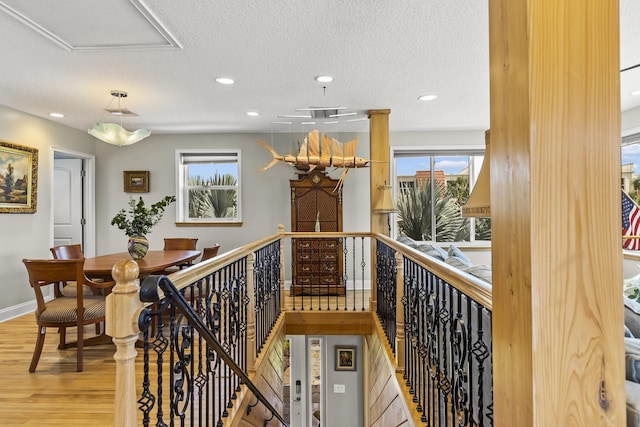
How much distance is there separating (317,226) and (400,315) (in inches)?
106

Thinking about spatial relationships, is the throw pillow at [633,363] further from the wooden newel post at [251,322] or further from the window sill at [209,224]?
the window sill at [209,224]

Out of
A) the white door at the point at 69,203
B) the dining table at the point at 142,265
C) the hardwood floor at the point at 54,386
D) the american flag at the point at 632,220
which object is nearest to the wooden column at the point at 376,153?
the dining table at the point at 142,265

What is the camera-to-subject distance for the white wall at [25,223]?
438 centimetres

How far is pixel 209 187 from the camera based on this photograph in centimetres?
A: 606

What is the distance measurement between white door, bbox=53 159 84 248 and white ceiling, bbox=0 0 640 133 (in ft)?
4.51

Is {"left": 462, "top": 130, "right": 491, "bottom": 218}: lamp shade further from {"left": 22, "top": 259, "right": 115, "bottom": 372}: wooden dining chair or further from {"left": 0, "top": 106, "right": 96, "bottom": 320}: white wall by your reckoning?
{"left": 0, "top": 106, "right": 96, "bottom": 320}: white wall

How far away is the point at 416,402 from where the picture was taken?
87.7 inches

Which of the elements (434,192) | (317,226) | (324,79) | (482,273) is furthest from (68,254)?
(434,192)

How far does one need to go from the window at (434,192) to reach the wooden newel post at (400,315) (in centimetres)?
324

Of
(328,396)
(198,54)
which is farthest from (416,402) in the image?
(328,396)

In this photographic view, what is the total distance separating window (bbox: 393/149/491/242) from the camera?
19.6ft

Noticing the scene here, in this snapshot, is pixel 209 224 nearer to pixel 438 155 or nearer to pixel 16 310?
pixel 16 310

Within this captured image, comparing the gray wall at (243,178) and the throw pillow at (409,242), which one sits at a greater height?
the gray wall at (243,178)

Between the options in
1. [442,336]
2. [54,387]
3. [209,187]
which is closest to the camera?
[442,336]
